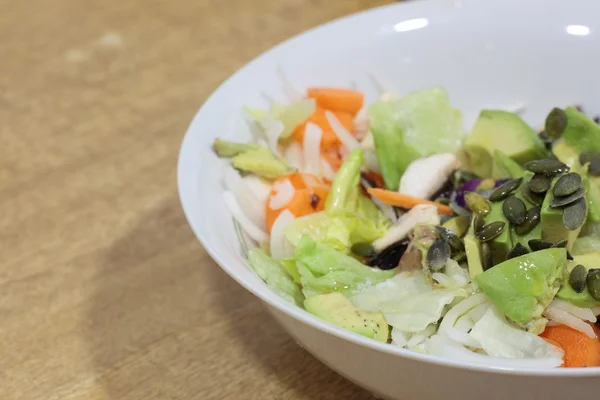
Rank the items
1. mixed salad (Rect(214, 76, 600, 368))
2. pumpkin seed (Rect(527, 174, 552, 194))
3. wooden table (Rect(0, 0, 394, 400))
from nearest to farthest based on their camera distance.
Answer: mixed salad (Rect(214, 76, 600, 368)) < pumpkin seed (Rect(527, 174, 552, 194)) < wooden table (Rect(0, 0, 394, 400))

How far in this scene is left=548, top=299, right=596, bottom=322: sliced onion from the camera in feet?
2.90

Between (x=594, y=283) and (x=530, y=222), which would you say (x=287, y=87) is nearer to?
(x=530, y=222)

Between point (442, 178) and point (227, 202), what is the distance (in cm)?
36

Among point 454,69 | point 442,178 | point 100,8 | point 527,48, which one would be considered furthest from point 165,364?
point 100,8

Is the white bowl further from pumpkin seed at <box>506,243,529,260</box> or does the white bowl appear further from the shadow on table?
pumpkin seed at <box>506,243,529,260</box>

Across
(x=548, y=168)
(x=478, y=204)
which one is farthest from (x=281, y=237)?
(x=548, y=168)

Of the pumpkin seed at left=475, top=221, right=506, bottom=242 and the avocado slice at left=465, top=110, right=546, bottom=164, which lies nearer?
the pumpkin seed at left=475, top=221, right=506, bottom=242

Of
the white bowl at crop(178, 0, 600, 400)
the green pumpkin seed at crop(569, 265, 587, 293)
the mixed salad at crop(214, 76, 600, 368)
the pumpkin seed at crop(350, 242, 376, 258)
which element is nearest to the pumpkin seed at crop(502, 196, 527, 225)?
the mixed salad at crop(214, 76, 600, 368)

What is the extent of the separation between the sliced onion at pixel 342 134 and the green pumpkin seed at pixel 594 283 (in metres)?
0.48

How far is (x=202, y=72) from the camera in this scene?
1.83 meters

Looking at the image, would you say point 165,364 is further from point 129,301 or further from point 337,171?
→ point 337,171

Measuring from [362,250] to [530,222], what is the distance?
254mm

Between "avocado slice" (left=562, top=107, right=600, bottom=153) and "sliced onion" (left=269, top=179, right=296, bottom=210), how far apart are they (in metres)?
0.47

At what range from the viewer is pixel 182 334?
1158mm
